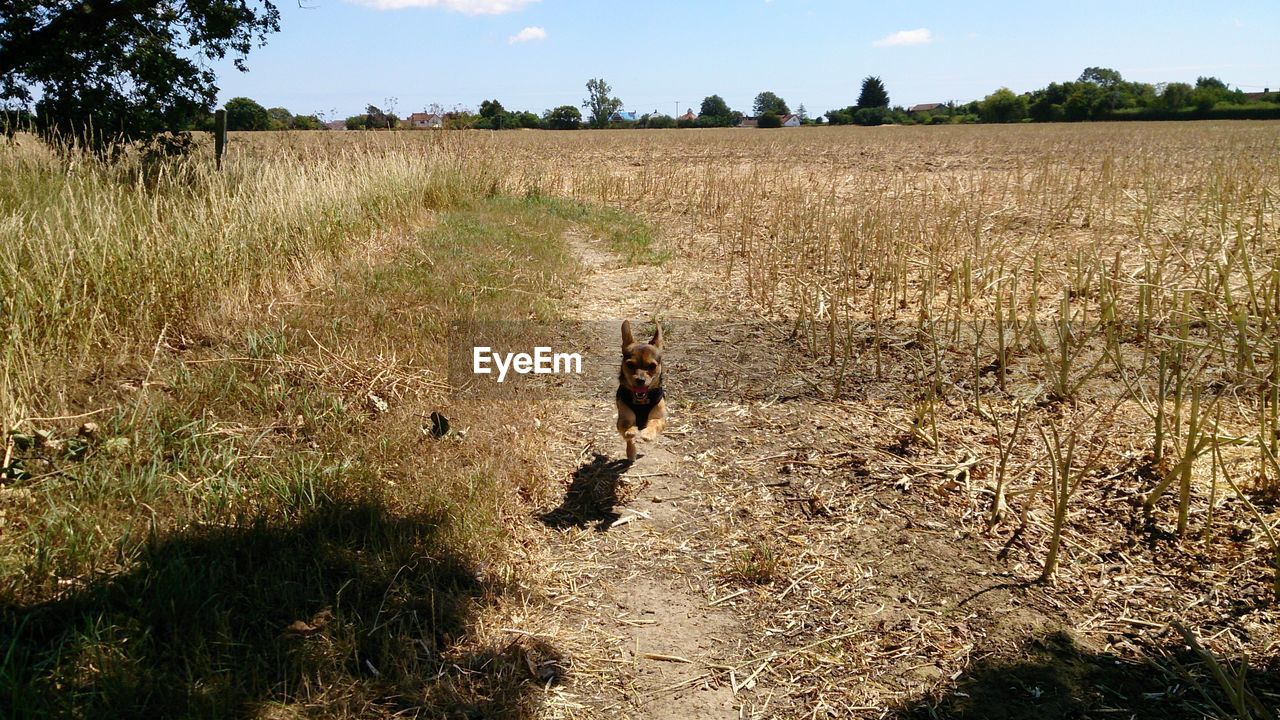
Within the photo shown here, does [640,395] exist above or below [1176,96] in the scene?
below

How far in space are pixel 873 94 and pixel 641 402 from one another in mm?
131701

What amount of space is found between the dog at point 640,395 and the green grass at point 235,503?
0.71m

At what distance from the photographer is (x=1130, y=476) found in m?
4.38

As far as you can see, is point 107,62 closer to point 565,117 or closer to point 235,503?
point 235,503

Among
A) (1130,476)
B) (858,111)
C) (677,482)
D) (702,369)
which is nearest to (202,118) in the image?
(702,369)

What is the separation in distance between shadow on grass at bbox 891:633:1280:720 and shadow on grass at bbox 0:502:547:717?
174 centimetres

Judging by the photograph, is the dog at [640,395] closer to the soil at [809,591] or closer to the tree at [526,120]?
the soil at [809,591]

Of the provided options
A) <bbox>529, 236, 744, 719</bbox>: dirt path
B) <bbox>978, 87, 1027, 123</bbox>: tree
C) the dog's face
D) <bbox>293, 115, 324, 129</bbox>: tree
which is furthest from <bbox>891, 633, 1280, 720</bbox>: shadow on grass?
<bbox>978, 87, 1027, 123</bbox>: tree

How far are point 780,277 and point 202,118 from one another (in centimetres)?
1122

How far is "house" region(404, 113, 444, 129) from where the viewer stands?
59.3 feet

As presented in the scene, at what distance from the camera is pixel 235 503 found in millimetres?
3633

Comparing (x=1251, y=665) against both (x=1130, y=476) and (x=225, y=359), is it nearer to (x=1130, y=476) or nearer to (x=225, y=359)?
(x=1130, y=476)

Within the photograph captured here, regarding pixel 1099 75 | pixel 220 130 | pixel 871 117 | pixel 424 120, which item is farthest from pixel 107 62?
pixel 1099 75

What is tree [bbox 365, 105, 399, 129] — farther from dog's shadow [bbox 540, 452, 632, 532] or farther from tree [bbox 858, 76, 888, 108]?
tree [bbox 858, 76, 888, 108]
